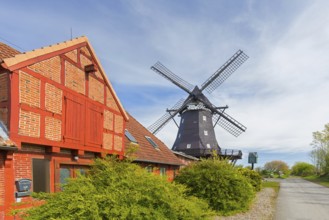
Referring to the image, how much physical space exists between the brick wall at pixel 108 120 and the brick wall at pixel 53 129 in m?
2.89

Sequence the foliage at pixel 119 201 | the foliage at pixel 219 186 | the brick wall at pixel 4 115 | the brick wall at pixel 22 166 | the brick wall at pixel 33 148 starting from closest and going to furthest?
1. the foliage at pixel 119 201
2. the brick wall at pixel 4 115
3. the brick wall at pixel 22 166
4. the brick wall at pixel 33 148
5. the foliage at pixel 219 186

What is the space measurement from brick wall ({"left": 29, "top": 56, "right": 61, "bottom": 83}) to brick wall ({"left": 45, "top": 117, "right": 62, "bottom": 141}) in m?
1.25

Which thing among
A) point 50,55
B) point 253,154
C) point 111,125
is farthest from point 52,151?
point 253,154

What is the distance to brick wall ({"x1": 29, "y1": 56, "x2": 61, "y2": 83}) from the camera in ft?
28.1

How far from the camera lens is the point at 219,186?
14.6 m

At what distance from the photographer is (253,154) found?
41.8 metres

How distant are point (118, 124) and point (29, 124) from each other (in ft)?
17.3

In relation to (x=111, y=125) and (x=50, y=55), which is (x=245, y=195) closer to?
(x=111, y=125)

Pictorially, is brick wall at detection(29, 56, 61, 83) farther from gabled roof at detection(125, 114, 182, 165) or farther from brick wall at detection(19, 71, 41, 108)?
gabled roof at detection(125, 114, 182, 165)

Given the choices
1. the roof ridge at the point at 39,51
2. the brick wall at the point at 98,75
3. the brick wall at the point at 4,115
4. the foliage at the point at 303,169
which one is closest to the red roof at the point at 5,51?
the roof ridge at the point at 39,51

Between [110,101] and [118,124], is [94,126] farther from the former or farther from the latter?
[118,124]

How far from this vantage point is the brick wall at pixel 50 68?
28.1 feet

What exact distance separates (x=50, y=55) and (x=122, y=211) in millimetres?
5402

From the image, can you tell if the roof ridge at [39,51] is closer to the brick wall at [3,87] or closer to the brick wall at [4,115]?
the brick wall at [3,87]
